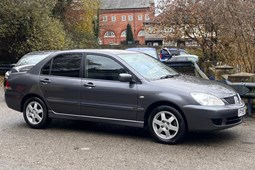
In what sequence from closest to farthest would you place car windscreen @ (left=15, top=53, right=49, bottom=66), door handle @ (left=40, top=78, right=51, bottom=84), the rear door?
the rear door → door handle @ (left=40, top=78, right=51, bottom=84) → car windscreen @ (left=15, top=53, right=49, bottom=66)

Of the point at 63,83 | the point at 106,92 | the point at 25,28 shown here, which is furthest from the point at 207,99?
the point at 25,28

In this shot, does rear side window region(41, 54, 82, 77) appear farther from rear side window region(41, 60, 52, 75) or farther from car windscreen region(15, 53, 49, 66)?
car windscreen region(15, 53, 49, 66)

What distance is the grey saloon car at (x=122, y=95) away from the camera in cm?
628

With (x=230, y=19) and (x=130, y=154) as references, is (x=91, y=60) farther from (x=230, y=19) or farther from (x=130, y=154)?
(x=230, y=19)

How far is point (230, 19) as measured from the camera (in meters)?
11.3

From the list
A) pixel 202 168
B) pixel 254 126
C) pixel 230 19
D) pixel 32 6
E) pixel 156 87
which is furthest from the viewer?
pixel 32 6

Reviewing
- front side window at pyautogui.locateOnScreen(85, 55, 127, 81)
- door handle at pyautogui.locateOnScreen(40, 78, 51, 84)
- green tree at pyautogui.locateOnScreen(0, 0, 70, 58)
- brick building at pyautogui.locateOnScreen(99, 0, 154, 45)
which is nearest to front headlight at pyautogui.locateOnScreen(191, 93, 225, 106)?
front side window at pyautogui.locateOnScreen(85, 55, 127, 81)

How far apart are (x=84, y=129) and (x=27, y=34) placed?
51.1ft

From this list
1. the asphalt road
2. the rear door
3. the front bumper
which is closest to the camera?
the asphalt road

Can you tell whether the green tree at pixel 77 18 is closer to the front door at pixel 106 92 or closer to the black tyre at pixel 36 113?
the black tyre at pixel 36 113

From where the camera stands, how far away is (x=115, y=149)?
6.20 m

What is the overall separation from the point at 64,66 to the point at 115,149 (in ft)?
7.40

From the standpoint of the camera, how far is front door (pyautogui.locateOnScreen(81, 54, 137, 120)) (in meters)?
6.75

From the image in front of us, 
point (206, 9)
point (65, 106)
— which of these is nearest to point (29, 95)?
point (65, 106)
